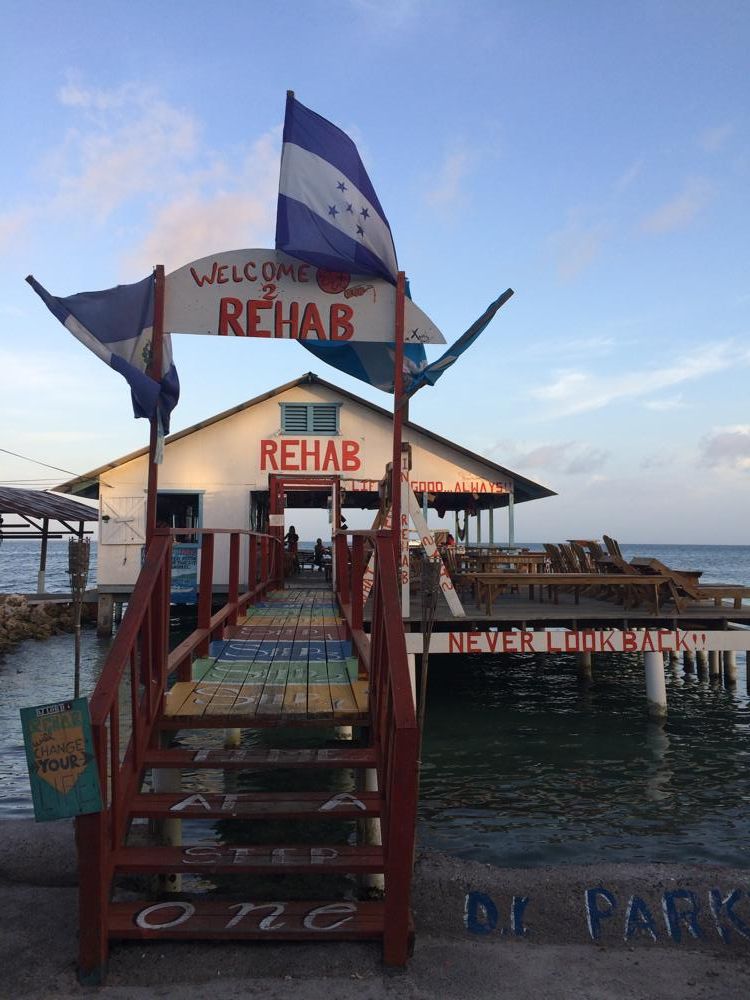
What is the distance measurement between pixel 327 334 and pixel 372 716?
3.38m

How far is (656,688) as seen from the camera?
45.9 ft

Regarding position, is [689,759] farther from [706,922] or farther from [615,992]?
[615,992]


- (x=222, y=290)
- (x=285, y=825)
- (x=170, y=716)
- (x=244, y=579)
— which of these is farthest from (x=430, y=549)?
(x=244, y=579)

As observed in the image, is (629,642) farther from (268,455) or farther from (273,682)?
(268,455)

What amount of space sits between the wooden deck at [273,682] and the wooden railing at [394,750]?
54 centimetres

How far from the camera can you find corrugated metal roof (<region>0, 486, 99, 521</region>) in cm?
2580

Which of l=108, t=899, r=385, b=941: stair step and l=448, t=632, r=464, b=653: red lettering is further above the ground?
l=448, t=632, r=464, b=653: red lettering

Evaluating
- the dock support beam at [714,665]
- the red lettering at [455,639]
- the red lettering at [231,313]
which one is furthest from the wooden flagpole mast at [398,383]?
the dock support beam at [714,665]

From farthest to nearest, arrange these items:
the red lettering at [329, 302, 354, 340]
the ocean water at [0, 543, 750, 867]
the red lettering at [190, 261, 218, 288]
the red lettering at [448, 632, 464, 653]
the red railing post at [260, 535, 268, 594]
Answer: the red railing post at [260, 535, 268, 594] < the red lettering at [448, 632, 464, 653] < the ocean water at [0, 543, 750, 867] < the red lettering at [329, 302, 354, 340] < the red lettering at [190, 261, 218, 288]

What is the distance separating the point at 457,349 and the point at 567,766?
6220 mm

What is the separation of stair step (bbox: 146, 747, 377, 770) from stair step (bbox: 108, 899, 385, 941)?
2.68 ft

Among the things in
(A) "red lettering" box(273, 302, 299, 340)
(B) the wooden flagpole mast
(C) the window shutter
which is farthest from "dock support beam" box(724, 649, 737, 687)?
(A) "red lettering" box(273, 302, 299, 340)

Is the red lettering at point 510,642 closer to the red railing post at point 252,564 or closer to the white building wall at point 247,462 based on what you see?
→ the red railing post at point 252,564

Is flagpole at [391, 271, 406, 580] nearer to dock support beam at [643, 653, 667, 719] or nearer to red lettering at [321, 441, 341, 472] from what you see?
dock support beam at [643, 653, 667, 719]
